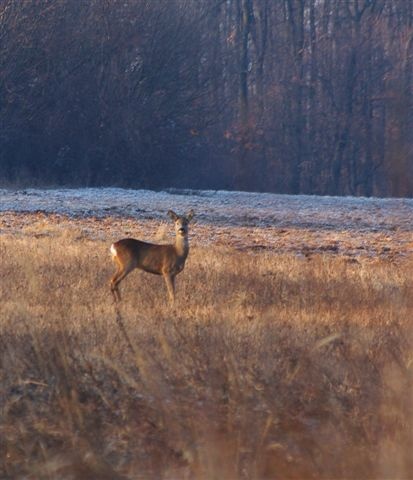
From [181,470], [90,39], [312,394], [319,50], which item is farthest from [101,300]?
[319,50]

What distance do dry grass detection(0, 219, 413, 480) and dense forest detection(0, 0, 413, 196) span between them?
2039 cm

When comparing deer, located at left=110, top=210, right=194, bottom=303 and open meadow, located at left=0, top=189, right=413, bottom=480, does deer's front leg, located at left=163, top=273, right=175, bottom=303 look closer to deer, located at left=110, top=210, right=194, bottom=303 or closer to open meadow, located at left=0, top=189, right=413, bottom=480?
deer, located at left=110, top=210, right=194, bottom=303

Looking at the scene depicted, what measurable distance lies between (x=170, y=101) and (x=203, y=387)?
3135 centimetres

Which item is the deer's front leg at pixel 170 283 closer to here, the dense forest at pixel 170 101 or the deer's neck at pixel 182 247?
the deer's neck at pixel 182 247

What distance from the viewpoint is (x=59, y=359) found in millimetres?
9055

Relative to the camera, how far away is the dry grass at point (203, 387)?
25.2 ft

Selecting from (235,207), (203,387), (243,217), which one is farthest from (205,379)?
(235,207)

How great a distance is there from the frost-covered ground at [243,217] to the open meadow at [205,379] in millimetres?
5429

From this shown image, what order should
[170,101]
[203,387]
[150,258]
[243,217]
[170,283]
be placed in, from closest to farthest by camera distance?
[203,387], [170,283], [150,258], [243,217], [170,101]

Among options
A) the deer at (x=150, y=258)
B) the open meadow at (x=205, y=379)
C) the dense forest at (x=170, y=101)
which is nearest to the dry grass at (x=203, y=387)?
the open meadow at (x=205, y=379)

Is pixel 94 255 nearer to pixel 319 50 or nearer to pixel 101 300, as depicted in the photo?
pixel 101 300

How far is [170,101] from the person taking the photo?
130ft

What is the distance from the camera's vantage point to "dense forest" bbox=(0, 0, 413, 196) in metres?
36.4

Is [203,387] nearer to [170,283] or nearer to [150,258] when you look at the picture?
[170,283]
